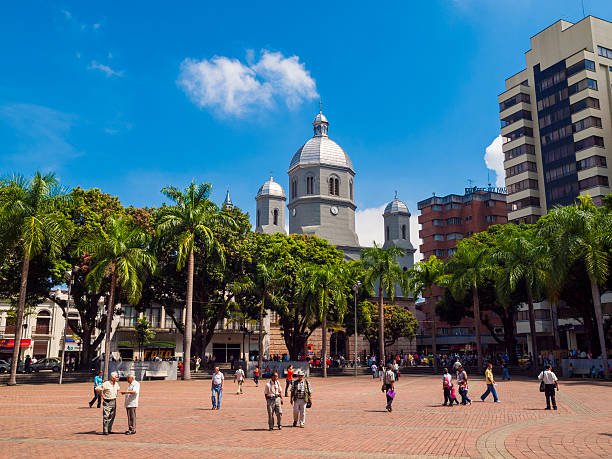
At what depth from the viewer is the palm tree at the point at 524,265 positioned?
3723cm

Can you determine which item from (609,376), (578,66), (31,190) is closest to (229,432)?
(31,190)

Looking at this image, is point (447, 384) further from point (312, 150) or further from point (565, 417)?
point (312, 150)

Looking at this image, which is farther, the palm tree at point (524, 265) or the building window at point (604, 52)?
the building window at point (604, 52)

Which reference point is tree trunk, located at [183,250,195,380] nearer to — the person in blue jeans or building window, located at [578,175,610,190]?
the person in blue jeans

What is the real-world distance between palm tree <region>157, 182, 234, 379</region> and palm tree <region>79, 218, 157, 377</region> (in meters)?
1.97

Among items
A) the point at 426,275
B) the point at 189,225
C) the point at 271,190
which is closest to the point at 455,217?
the point at 271,190

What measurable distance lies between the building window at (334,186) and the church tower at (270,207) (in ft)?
32.7

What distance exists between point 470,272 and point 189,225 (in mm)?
22175

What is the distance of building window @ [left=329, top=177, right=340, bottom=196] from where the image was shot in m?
78.7

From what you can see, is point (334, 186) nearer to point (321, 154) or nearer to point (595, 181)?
point (321, 154)

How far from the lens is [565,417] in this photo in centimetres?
1581

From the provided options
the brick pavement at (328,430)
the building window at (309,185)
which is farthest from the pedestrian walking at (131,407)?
the building window at (309,185)

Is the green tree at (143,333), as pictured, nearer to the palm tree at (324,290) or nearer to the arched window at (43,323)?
the arched window at (43,323)

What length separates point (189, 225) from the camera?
37469mm
